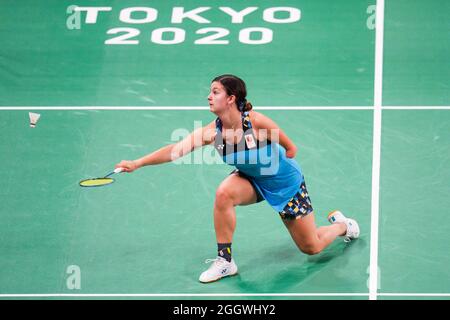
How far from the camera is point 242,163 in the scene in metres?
10.6

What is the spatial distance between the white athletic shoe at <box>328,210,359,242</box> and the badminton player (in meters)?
0.48

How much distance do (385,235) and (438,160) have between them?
1.35 metres

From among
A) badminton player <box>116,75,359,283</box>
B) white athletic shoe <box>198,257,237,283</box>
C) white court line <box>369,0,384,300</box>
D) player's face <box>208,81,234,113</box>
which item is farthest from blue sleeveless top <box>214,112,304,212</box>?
white court line <box>369,0,384,300</box>

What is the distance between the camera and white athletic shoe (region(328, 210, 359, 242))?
447 inches

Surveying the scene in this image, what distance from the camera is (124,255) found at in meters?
11.3

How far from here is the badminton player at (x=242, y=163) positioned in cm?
1054

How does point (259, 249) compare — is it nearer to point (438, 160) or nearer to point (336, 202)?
point (336, 202)

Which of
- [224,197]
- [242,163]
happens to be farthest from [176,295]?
[242,163]

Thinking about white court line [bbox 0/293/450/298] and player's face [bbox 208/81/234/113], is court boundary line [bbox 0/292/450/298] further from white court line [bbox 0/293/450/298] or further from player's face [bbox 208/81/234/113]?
player's face [bbox 208/81/234/113]

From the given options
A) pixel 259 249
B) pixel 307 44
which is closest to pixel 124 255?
pixel 259 249

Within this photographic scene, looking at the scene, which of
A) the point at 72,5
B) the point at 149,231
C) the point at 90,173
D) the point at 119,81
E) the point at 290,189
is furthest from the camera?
the point at 72,5

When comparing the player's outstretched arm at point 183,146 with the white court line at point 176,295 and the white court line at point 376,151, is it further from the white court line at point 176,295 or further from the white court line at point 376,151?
the white court line at point 376,151

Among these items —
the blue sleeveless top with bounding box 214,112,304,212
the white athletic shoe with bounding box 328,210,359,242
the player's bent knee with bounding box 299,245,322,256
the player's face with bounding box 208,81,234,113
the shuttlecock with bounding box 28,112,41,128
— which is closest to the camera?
the player's face with bounding box 208,81,234,113

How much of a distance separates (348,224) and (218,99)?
1937mm
